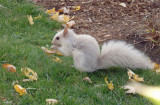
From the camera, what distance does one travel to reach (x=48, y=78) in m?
3.37

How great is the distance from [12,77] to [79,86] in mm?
851

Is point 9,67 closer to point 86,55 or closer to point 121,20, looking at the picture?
point 86,55

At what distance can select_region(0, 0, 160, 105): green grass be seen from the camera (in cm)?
293

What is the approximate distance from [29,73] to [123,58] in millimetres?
1261

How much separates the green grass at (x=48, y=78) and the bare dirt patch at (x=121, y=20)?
0.83 metres

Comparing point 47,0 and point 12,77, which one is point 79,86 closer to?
point 12,77

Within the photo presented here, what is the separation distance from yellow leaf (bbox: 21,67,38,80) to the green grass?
0.05 m

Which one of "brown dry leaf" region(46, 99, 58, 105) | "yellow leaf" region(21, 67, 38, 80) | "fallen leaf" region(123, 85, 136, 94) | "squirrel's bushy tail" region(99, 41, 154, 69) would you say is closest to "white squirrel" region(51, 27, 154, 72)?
"squirrel's bushy tail" region(99, 41, 154, 69)

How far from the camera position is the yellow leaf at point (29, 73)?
3284 millimetres

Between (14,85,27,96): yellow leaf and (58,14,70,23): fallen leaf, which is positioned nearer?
(14,85,27,96): yellow leaf

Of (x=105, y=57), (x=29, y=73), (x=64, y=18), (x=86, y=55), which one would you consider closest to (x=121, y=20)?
Answer: (x=64, y=18)

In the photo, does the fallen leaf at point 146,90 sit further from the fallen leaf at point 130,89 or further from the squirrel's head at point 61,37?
the squirrel's head at point 61,37

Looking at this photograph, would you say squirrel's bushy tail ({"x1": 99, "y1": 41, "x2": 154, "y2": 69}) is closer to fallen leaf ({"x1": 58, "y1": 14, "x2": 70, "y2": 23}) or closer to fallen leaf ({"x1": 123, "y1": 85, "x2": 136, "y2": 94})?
fallen leaf ({"x1": 123, "y1": 85, "x2": 136, "y2": 94})

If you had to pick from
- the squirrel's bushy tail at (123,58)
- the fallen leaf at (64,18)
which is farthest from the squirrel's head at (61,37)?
the fallen leaf at (64,18)
